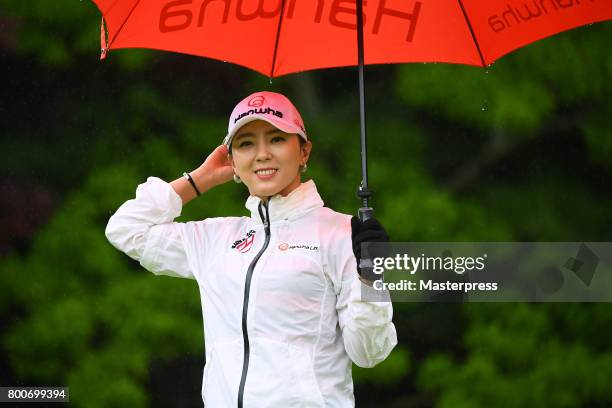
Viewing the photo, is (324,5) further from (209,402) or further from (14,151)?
(14,151)

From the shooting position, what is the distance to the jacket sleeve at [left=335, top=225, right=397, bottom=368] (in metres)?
2.37

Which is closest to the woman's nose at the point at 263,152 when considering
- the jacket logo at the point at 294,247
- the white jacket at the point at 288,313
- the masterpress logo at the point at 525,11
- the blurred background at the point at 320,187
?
the white jacket at the point at 288,313

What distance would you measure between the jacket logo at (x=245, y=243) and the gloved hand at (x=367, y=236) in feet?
1.24

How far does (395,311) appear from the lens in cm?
545

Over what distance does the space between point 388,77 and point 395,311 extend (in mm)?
1258

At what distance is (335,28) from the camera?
9.78ft

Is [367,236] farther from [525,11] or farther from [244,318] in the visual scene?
[525,11]

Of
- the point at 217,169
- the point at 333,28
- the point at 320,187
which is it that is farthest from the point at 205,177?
the point at 320,187

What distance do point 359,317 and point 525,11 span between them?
100cm

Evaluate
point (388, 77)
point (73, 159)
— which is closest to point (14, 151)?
point (73, 159)

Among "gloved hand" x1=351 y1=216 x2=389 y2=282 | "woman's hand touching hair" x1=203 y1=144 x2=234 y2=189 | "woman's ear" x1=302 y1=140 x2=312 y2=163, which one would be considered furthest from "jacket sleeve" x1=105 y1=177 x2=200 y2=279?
"gloved hand" x1=351 y1=216 x2=389 y2=282

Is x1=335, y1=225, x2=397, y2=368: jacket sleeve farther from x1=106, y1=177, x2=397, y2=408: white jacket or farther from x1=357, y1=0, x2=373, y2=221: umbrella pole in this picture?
x1=357, y1=0, x2=373, y2=221: umbrella pole

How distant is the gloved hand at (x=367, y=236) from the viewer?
7.51ft

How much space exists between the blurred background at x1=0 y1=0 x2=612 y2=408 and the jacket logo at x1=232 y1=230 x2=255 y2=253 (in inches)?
105
